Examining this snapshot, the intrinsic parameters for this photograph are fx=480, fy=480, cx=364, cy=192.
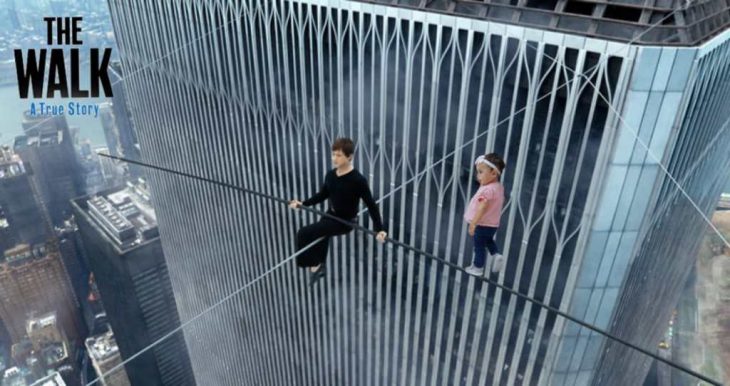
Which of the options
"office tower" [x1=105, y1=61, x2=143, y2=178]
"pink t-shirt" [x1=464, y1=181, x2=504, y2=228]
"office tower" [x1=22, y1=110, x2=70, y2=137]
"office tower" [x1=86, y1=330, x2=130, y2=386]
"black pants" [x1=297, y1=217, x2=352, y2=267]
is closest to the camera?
"pink t-shirt" [x1=464, y1=181, x2=504, y2=228]

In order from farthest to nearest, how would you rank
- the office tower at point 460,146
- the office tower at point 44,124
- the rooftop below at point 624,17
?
the office tower at point 44,124 < the office tower at point 460,146 < the rooftop below at point 624,17

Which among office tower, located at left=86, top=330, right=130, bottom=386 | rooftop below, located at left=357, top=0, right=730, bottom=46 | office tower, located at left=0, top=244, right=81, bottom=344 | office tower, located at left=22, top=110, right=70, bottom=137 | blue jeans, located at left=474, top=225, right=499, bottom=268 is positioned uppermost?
rooftop below, located at left=357, top=0, right=730, bottom=46

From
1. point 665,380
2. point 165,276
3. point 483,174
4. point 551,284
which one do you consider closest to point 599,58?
point 483,174

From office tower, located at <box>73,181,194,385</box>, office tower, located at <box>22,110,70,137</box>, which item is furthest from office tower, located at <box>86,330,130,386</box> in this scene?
office tower, located at <box>22,110,70,137</box>

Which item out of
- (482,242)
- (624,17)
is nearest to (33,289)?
(482,242)

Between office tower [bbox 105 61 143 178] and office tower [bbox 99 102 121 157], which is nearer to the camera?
office tower [bbox 105 61 143 178]

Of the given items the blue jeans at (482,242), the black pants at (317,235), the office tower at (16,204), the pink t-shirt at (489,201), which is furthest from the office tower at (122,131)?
the pink t-shirt at (489,201)

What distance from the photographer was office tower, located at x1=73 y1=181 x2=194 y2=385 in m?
87.0

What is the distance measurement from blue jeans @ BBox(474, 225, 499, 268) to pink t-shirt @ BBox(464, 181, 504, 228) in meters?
0.43

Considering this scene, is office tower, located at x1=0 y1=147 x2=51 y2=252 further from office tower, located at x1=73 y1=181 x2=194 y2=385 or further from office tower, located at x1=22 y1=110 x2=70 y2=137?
office tower, located at x1=73 y1=181 x2=194 y2=385

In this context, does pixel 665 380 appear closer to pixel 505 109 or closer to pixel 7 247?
pixel 505 109

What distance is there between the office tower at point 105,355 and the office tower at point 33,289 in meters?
5.71

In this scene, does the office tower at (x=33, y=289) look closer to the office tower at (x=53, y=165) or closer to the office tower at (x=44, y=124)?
the office tower at (x=53, y=165)

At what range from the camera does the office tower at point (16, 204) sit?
9550cm
